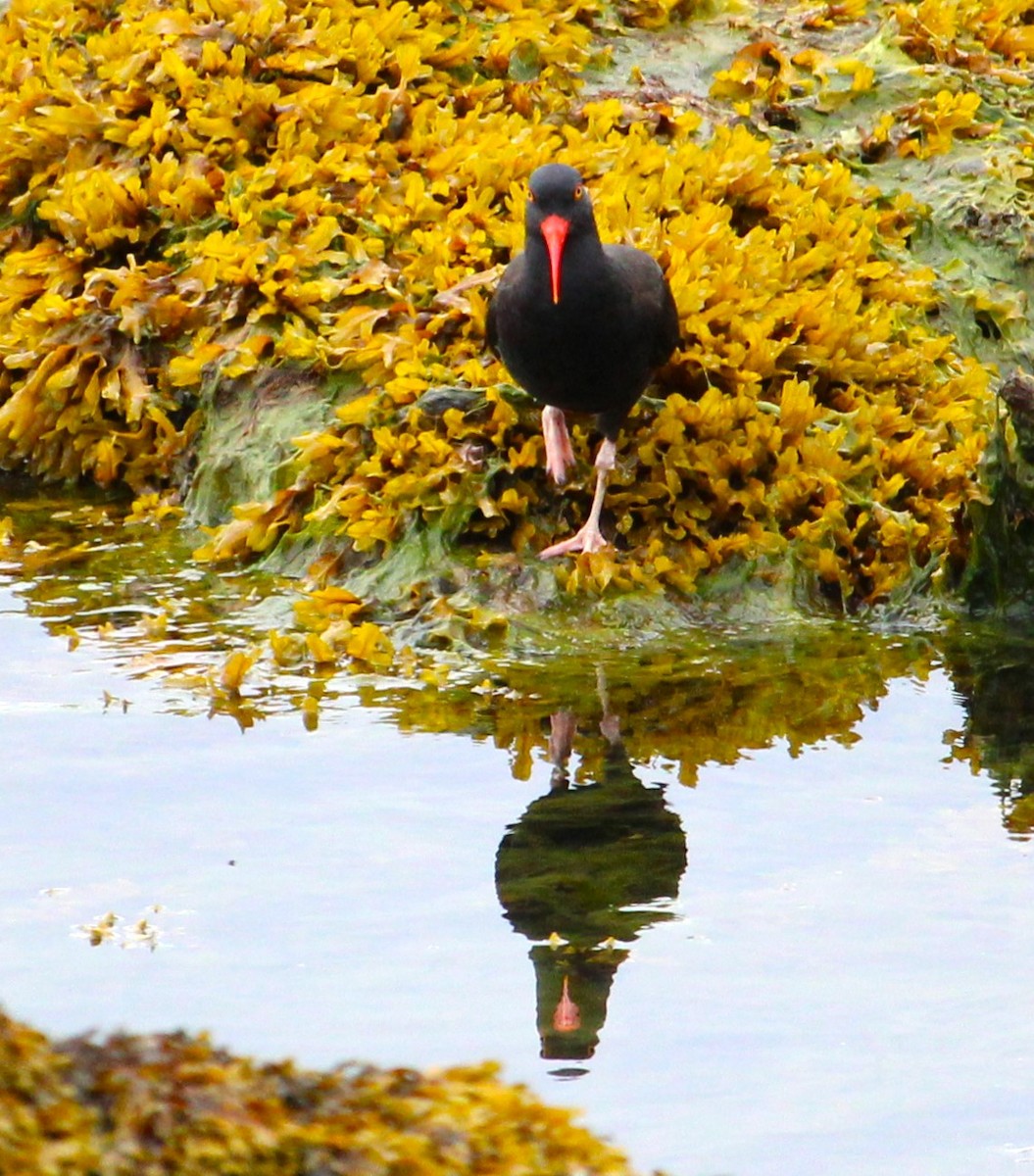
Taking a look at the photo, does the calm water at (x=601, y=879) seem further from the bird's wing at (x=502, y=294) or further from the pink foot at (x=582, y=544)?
the bird's wing at (x=502, y=294)

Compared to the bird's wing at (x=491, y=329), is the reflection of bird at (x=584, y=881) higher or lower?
lower

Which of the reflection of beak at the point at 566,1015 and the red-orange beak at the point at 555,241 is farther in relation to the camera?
the red-orange beak at the point at 555,241

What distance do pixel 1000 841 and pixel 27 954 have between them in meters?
2.26

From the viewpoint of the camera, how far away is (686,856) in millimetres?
4227

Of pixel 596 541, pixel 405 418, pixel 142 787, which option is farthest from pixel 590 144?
pixel 142 787

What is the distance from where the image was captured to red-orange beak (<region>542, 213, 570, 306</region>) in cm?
558

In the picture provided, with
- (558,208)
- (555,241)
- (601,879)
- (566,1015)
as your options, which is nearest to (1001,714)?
(601,879)

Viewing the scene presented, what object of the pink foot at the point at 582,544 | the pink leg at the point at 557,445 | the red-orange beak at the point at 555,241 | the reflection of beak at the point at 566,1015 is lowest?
the reflection of beak at the point at 566,1015

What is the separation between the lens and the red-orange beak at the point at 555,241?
558 centimetres

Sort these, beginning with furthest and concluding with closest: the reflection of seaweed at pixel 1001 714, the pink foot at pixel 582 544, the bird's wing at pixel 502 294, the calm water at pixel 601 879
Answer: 1. the pink foot at pixel 582 544
2. the bird's wing at pixel 502 294
3. the reflection of seaweed at pixel 1001 714
4. the calm water at pixel 601 879

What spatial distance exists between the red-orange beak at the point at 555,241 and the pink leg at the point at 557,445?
1.80 feet

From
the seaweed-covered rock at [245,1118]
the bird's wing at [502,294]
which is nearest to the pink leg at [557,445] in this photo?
the bird's wing at [502,294]

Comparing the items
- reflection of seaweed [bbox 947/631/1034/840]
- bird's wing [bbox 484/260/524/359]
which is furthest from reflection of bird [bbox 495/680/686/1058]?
bird's wing [bbox 484/260/524/359]

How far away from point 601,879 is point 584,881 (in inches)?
1.8
